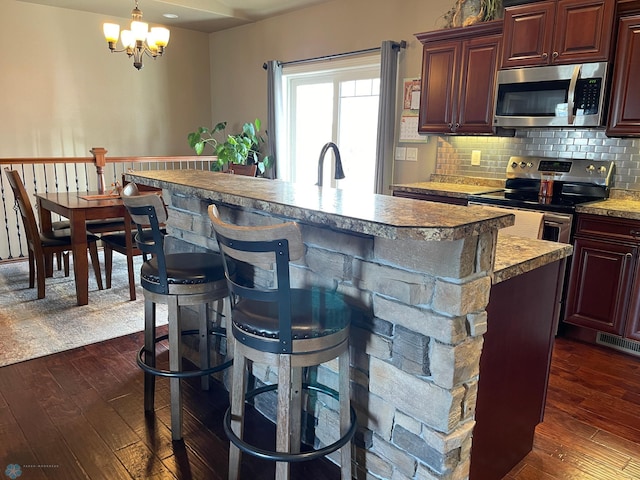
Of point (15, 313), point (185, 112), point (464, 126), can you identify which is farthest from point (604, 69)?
point (185, 112)

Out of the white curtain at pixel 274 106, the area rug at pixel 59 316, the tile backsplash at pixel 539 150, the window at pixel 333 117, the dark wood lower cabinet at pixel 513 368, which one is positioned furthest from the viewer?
the white curtain at pixel 274 106

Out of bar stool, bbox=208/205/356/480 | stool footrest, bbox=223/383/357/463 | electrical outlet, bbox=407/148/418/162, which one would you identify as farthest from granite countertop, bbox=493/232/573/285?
electrical outlet, bbox=407/148/418/162

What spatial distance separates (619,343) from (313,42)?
409 cm

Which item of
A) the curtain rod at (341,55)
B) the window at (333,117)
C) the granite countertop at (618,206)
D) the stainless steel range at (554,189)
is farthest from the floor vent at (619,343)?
the curtain rod at (341,55)

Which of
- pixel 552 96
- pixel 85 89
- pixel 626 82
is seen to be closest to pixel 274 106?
pixel 85 89

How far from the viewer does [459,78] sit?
3.84 metres

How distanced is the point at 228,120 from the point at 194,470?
5.42 metres

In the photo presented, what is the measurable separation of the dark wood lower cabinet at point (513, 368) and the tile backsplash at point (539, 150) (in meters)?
1.91

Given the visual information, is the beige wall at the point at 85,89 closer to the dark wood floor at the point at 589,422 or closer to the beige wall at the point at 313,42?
the beige wall at the point at 313,42

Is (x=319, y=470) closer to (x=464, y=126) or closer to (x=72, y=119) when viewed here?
(x=464, y=126)

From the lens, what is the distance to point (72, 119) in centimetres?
562

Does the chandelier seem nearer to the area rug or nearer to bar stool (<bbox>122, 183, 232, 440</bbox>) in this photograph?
the area rug

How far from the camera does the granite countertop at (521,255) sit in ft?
5.08

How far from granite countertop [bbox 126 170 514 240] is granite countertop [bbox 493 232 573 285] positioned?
21 centimetres
